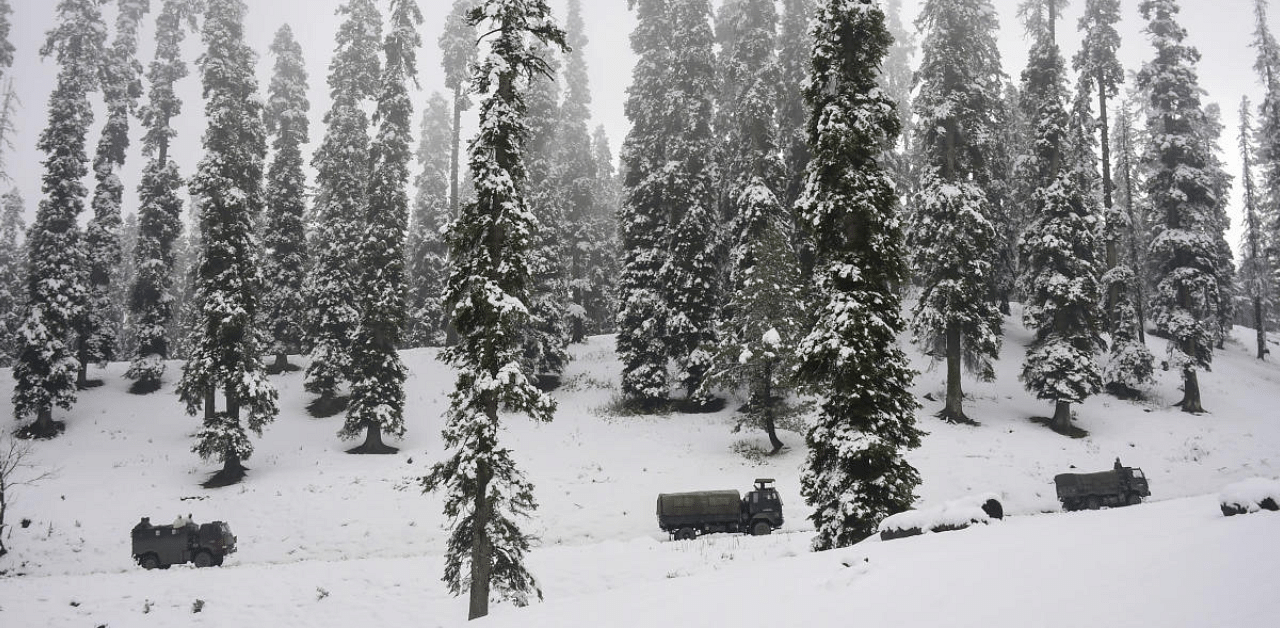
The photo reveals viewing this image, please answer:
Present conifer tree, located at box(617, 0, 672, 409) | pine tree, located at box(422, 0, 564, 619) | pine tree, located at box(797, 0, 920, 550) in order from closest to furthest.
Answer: pine tree, located at box(422, 0, 564, 619), pine tree, located at box(797, 0, 920, 550), conifer tree, located at box(617, 0, 672, 409)

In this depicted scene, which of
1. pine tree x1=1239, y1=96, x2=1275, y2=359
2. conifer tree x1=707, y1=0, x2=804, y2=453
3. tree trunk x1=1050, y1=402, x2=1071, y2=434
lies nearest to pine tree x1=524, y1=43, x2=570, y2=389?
conifer tree x1=707, y1=0, x2=804, y2=453

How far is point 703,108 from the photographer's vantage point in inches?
1332

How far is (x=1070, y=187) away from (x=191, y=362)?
3939 cm

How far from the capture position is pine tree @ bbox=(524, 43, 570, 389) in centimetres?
3556

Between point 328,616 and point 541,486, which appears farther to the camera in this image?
point 541,486

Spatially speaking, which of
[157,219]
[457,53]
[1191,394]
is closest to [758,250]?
[1191,394]

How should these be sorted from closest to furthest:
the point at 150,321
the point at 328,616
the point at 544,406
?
the point at 544,406, the point at 328,616, the point at 150,321

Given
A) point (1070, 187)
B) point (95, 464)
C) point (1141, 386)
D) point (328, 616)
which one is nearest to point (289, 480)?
point (95, 464)

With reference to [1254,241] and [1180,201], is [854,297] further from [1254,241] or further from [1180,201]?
[1254,241]

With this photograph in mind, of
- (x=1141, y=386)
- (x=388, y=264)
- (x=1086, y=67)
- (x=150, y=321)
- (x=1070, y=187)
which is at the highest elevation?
(x=1086, y=67)

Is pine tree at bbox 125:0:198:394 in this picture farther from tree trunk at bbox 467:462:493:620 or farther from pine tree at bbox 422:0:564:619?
tree trunk at bbox 467:462:493:620

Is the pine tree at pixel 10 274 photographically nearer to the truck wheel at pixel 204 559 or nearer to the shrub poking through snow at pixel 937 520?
the truck wheel at pixel 204 559

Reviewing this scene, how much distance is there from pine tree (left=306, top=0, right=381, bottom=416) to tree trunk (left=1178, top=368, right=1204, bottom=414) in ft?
130

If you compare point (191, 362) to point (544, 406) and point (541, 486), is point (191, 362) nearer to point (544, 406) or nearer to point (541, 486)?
point (541, 486)
